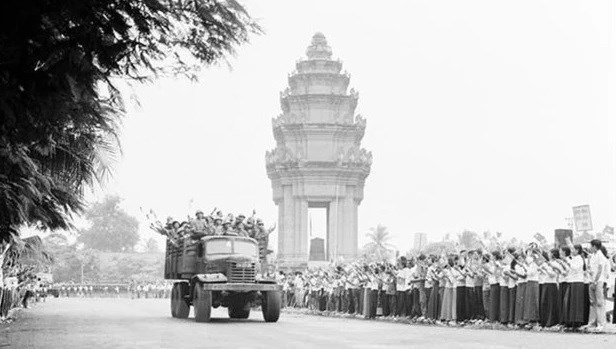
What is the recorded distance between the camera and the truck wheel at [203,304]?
23.2m

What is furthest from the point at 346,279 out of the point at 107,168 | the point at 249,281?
the point at 107,168

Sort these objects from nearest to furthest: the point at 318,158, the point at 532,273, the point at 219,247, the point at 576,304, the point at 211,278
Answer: the point at 576,304 → the point at 532,273 → the point at 211,278 → the point at 219,247 → the point at 318,158

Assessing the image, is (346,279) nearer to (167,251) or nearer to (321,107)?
(167,251)

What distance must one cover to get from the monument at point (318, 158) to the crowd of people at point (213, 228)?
150 ft

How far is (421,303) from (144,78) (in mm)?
18132

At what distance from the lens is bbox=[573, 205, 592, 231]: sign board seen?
30609 millimetres

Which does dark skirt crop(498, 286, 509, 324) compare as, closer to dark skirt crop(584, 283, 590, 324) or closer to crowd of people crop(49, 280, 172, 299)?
dark skirt crop(584, 283, 590, 324)

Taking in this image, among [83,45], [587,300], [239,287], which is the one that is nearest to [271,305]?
[239,287]

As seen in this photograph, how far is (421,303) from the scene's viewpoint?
81.5 feet

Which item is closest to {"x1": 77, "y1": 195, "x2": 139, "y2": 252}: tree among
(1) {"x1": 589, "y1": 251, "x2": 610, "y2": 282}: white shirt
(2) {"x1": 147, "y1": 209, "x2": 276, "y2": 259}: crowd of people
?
(2) {"x1": 147, "y1": 209, "x2": 276, "y2": 259}: crowd of people

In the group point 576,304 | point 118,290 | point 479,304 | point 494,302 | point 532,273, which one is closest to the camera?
point 576,304

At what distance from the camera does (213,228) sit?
89.1ft

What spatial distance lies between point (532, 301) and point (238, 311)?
9.18 metres

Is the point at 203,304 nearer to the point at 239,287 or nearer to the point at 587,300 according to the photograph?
the point at 239,287
